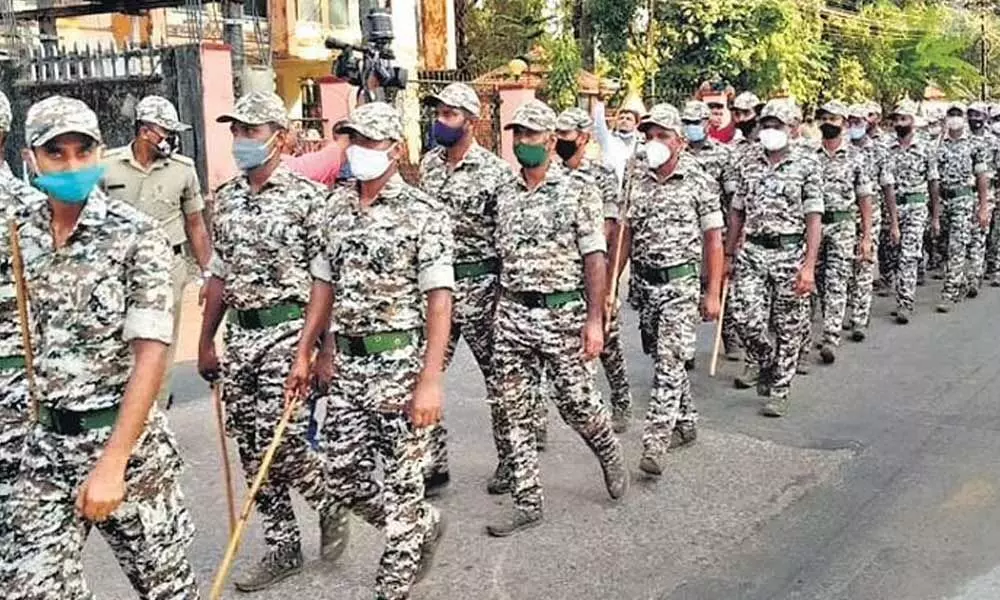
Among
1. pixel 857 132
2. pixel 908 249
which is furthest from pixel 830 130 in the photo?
pixel 908 249

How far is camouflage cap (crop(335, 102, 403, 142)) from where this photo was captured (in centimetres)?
450

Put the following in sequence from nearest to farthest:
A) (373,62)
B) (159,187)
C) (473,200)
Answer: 1. (473,200)
2. (159,187)
3. (373,62)

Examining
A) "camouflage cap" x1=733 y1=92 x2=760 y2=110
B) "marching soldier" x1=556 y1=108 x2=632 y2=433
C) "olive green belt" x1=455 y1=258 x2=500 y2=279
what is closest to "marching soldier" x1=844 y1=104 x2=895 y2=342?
"camouflage cap" x1=733 y1=92 x2=760 y2=110

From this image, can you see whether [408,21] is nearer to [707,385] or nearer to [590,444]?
[707,385]

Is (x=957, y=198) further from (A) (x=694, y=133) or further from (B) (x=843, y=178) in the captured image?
(A) (x=694, y=133)

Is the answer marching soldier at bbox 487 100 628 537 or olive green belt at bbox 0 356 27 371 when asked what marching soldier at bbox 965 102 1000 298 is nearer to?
marching soldier at bbox 487 100 628 537

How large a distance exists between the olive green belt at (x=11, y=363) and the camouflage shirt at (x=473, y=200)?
2.45m

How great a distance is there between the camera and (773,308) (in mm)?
7965

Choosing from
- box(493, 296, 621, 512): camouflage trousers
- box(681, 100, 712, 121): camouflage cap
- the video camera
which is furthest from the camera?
the video camera

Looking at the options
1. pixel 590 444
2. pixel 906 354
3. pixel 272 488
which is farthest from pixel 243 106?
pixel 906 354

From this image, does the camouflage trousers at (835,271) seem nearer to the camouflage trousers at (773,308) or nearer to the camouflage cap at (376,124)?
the camouflage trousers at (773,308)

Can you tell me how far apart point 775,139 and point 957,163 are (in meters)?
4.37

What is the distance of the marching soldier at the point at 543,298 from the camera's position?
5.49 m

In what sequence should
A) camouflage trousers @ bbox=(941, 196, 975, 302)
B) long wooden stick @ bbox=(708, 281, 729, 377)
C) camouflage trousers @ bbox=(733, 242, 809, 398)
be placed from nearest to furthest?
1. camouflage trousers @ bbox=(733, 242, 809, 398)
2. long wooden stick @ bbox=(708, 281, 729, 377)
3. camouflage trousers @ bbox=(941, 196, 975, 302)
